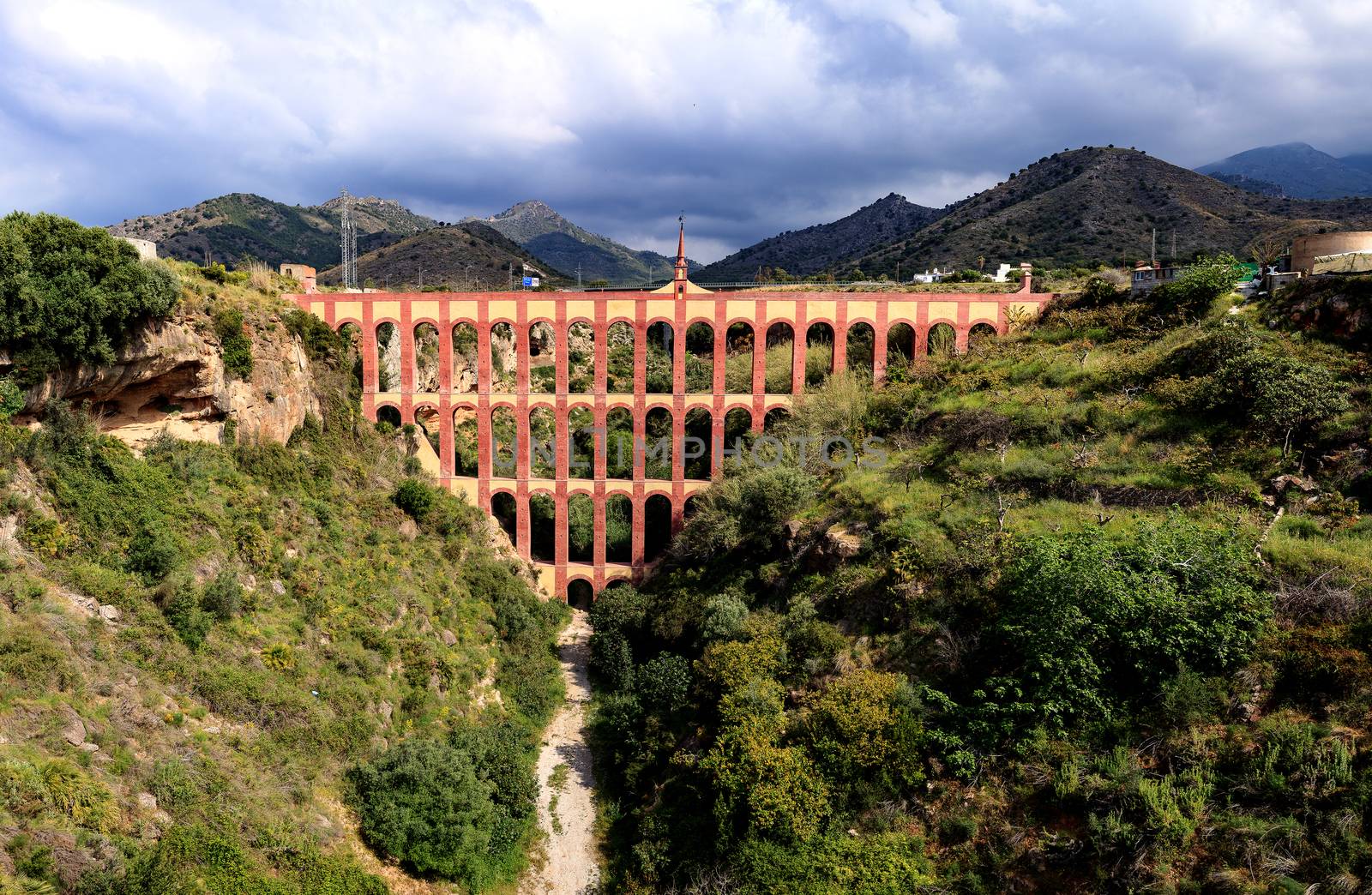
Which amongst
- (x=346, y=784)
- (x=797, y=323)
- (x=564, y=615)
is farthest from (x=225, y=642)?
(x=797, y=323)

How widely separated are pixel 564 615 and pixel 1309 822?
79.1 feet

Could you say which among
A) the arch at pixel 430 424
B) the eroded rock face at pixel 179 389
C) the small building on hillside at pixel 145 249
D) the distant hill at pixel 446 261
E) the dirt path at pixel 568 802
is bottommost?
the dirt path at pixel 568 802

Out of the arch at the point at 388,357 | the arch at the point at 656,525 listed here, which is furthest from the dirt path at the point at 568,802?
the arch at the point at 388,357

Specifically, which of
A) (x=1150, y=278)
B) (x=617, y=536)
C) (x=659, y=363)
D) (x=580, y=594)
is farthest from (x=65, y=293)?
(x=1150, y=278)

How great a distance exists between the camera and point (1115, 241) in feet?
198

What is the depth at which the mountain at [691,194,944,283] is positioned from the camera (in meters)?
89.8

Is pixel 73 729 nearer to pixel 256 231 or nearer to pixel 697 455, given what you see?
pixel 697 455

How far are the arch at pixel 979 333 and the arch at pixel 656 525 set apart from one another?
46.8ft

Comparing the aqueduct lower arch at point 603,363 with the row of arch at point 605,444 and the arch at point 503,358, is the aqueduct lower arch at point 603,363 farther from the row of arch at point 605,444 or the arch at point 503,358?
the arch at point 503,358

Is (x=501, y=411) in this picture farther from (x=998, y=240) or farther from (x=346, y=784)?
(x=998, y=240)

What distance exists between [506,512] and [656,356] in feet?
58.7

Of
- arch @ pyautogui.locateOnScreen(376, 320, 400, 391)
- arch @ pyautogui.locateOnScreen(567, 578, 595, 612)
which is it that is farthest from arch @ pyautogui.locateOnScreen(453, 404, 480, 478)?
arch @ pyautogui.locateOnScreen(567, 578, 595, 612)

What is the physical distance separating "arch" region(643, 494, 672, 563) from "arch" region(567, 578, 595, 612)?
304 cm

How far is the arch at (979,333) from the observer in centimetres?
3172
